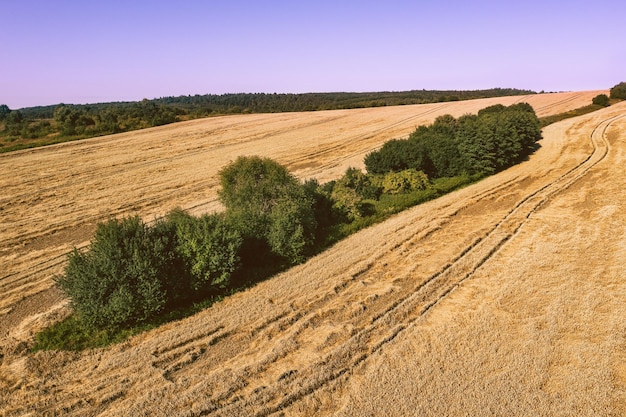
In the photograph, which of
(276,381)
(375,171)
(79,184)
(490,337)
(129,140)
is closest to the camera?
(276,381)

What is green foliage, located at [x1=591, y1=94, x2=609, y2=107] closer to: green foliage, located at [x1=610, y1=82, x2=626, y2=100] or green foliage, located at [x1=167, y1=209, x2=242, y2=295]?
green foliage, located at [x1=610, y1=82, x2=626, y2=100]

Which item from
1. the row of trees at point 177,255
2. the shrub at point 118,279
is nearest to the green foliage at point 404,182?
the row of trees at point 177,255

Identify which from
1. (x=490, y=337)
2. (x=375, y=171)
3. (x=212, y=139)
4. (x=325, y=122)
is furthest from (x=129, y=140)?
(x=490, y=337)

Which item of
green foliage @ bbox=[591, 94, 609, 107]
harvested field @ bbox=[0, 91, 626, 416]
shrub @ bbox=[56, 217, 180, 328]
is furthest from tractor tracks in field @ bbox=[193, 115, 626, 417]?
green foliage @ bbox=[591, 94, 609, 107]

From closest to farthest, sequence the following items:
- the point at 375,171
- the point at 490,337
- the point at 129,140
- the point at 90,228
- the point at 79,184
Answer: the point at 490,337 < the point at 90,228 < the point at 375,171 < the point at 79,184 < the point at 129,140

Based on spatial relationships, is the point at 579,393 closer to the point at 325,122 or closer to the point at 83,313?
the point at 83,313

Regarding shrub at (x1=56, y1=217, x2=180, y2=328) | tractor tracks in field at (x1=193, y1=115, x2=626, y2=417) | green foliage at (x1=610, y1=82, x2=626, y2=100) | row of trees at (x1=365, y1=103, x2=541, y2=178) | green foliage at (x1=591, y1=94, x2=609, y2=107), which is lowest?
tractor tracks in field at (x1=193, y1=115, x2=626, y2=417)

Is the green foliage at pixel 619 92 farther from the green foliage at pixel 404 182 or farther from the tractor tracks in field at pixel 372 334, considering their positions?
the tractor tracks in field at pixel 372 334
